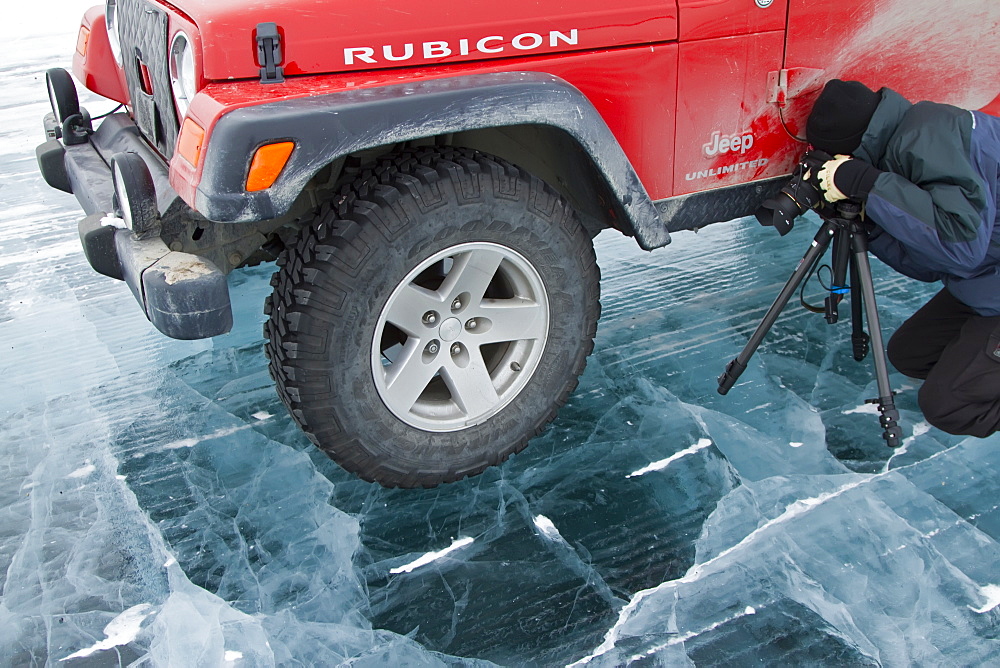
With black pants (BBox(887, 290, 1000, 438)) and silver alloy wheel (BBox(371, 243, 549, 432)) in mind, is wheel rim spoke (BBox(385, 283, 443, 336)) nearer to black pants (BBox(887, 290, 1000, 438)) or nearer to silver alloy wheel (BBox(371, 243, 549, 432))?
silver alloy wheel (BBox(371, 243, 549, 432))

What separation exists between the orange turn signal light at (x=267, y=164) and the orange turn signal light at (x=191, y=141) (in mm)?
135

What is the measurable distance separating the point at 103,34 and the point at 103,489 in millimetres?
1675

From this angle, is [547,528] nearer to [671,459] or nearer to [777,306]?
[671,459]

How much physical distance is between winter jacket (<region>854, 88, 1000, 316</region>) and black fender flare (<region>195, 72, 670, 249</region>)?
33.8 inches

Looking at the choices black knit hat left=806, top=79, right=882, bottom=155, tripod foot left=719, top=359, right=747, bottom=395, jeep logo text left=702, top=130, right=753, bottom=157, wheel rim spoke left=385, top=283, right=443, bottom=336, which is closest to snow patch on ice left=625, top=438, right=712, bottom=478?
tripod foot left=719, top=359, right=747, bottom=395

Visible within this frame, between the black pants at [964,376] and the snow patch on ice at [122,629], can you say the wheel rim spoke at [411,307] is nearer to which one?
the snow patch on ice at [122,629]

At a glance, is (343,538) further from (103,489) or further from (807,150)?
(807,150)

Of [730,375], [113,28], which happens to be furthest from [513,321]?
[113,28]

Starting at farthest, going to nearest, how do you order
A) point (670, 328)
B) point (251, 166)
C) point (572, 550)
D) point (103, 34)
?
point (670, 328) < point (103, 34) < point (572, 550) < point (251, 166)

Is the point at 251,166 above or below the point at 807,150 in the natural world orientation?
above

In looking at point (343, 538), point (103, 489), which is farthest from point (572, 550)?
point (103, 489)

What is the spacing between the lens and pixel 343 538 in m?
2.34

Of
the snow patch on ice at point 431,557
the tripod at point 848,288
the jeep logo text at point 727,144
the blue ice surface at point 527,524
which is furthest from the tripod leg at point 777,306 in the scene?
the snow patch on ice at point 431,557

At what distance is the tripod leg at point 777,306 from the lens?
2.65m
